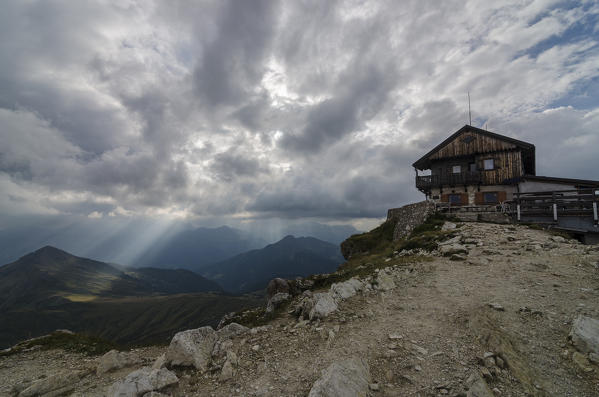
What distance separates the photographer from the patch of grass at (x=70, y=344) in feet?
37.6

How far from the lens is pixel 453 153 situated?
38906 mm

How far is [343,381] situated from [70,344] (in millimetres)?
14447

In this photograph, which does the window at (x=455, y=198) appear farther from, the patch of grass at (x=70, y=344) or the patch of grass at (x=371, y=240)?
the patch of grass at (x=70, y=344)

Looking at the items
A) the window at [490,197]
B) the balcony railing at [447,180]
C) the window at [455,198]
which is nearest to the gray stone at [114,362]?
the balcony railing at [447,180]

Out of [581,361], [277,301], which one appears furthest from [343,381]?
[277,301]

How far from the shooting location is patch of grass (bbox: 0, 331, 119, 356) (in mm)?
11461

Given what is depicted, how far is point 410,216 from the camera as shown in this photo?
2816 cm

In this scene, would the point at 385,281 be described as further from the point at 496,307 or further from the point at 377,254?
the point at 377,254

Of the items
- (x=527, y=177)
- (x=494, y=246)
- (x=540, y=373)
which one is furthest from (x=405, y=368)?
(x=527, y=177)

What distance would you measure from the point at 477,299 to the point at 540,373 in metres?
4.15

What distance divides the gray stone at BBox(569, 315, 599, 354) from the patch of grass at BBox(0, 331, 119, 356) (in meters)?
17.4

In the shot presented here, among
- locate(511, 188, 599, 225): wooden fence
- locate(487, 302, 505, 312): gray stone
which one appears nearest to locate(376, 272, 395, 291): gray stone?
locate(487, 302, 505, 312): gray stone

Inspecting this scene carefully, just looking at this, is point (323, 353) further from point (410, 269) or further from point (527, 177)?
point (527, 177)

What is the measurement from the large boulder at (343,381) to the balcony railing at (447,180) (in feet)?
126
